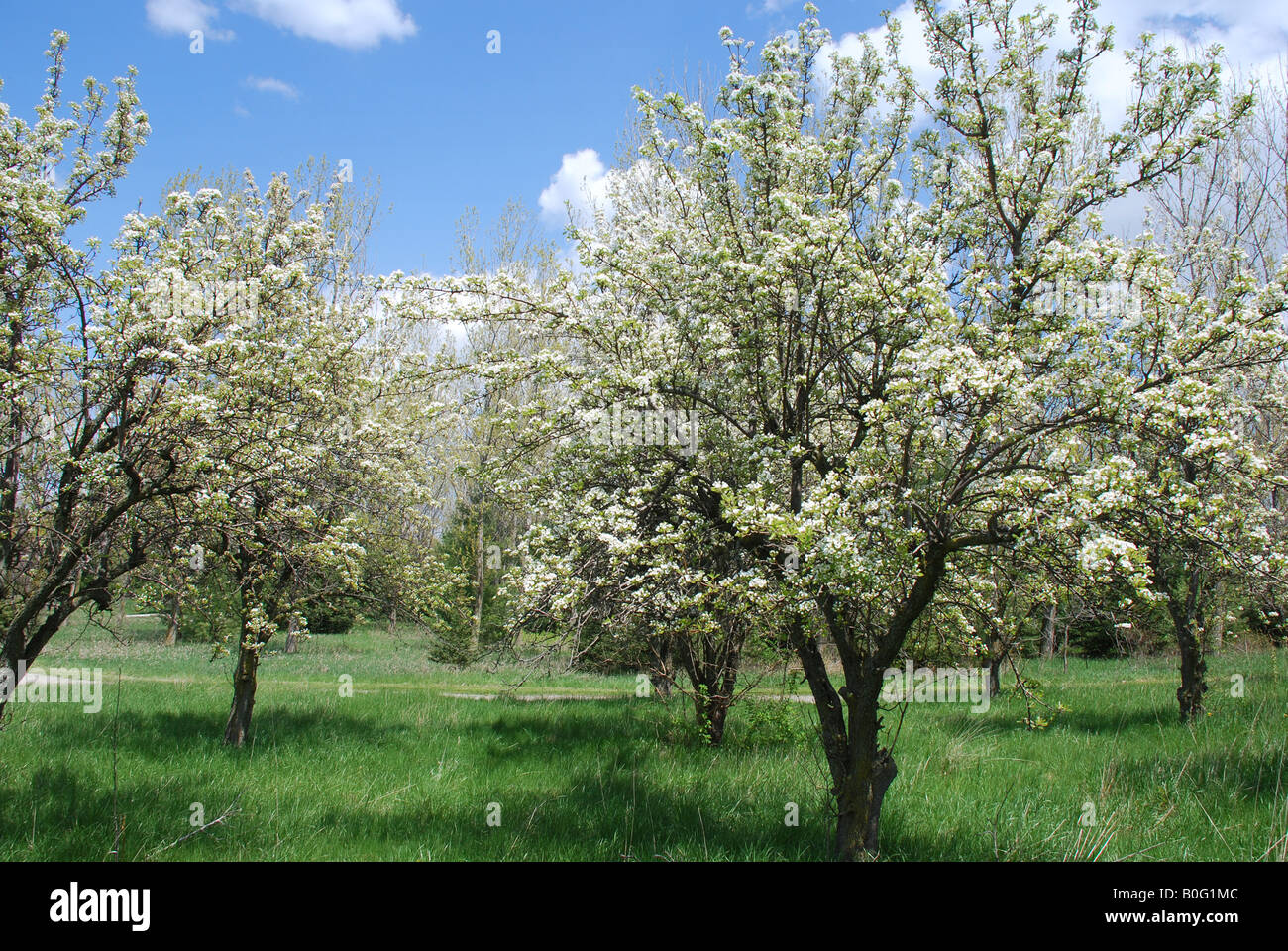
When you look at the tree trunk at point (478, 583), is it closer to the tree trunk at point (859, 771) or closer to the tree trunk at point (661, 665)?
the tree trunk at point (661, 665)

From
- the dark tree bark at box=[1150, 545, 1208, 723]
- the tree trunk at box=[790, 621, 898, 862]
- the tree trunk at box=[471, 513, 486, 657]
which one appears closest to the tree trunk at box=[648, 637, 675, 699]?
the tree trunk at box=[790, 621, 898, 862]

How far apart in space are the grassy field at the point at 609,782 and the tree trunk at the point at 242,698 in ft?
0.83

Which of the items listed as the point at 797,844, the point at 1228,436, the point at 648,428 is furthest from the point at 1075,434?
the point at 797,844

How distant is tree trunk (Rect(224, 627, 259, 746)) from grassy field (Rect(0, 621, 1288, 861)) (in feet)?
0.83

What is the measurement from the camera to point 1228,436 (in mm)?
3549

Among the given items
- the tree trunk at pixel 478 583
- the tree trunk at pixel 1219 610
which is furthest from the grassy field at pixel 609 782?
the tree trunk at pixel 478 583

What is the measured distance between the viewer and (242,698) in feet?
33.1

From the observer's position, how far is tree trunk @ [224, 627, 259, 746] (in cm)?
983

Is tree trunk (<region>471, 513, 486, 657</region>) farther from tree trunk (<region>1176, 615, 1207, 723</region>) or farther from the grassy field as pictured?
tree trunk (<region>1176, 615, 1207, 723</region>)

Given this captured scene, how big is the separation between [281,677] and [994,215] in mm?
18193

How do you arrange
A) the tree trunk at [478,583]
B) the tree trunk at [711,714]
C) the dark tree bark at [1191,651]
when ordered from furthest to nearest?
the tree trunk at [478,583]
the dark tree bark at [1191,651]
the tree trunk at [711,714]

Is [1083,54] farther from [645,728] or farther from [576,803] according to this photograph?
[645,728]

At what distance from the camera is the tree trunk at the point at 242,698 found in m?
9.83

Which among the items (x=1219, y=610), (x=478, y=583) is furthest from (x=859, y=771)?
(x=478, y=583)
